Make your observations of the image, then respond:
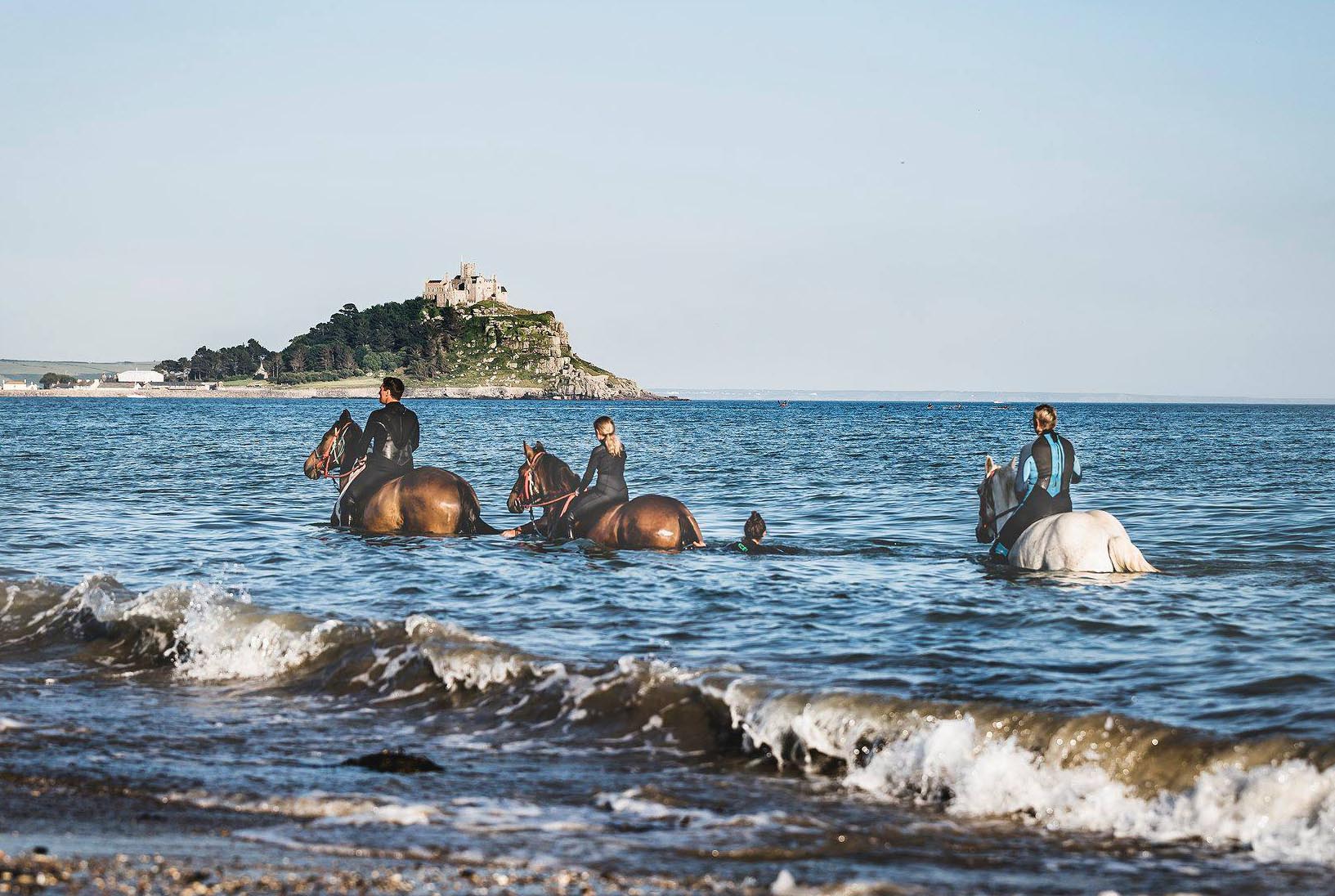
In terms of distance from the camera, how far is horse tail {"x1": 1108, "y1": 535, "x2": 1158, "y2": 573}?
605 inches

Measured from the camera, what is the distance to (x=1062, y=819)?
24.6ft

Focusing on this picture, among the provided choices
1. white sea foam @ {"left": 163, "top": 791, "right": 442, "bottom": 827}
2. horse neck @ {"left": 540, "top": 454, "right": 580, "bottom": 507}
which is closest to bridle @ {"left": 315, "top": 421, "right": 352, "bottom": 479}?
horse neck @ {"left": 540, "top": 454, "right": 580, "bottom": 507}

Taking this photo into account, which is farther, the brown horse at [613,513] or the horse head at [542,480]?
the horse head at [542,480]

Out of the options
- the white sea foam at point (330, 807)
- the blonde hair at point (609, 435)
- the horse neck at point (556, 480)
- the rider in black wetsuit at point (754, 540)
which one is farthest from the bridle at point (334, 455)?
the white sea foam at point (330, 807)

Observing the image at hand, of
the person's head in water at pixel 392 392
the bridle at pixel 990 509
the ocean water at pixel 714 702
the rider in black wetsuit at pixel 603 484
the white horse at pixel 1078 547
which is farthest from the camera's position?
the person's head in water at pixel 392 392

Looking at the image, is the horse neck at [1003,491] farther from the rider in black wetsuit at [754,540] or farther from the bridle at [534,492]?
the bridle at [534,492]

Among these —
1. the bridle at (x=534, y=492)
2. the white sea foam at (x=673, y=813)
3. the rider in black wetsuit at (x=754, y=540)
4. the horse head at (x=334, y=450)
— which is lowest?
the white sea foam at (x=673, y=813)

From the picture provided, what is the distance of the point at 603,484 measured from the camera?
61.1ft

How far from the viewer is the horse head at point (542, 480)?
19.2m

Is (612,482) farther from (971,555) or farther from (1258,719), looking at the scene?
(1258,719)

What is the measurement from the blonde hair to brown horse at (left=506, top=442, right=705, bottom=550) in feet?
2.53

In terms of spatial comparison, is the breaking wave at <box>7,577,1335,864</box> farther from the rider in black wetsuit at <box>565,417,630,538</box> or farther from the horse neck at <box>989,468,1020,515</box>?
the horse neck at <box>989,468,1020,515</box>

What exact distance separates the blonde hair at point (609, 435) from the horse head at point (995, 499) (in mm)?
5117

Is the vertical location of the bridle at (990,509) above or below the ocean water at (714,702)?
above
